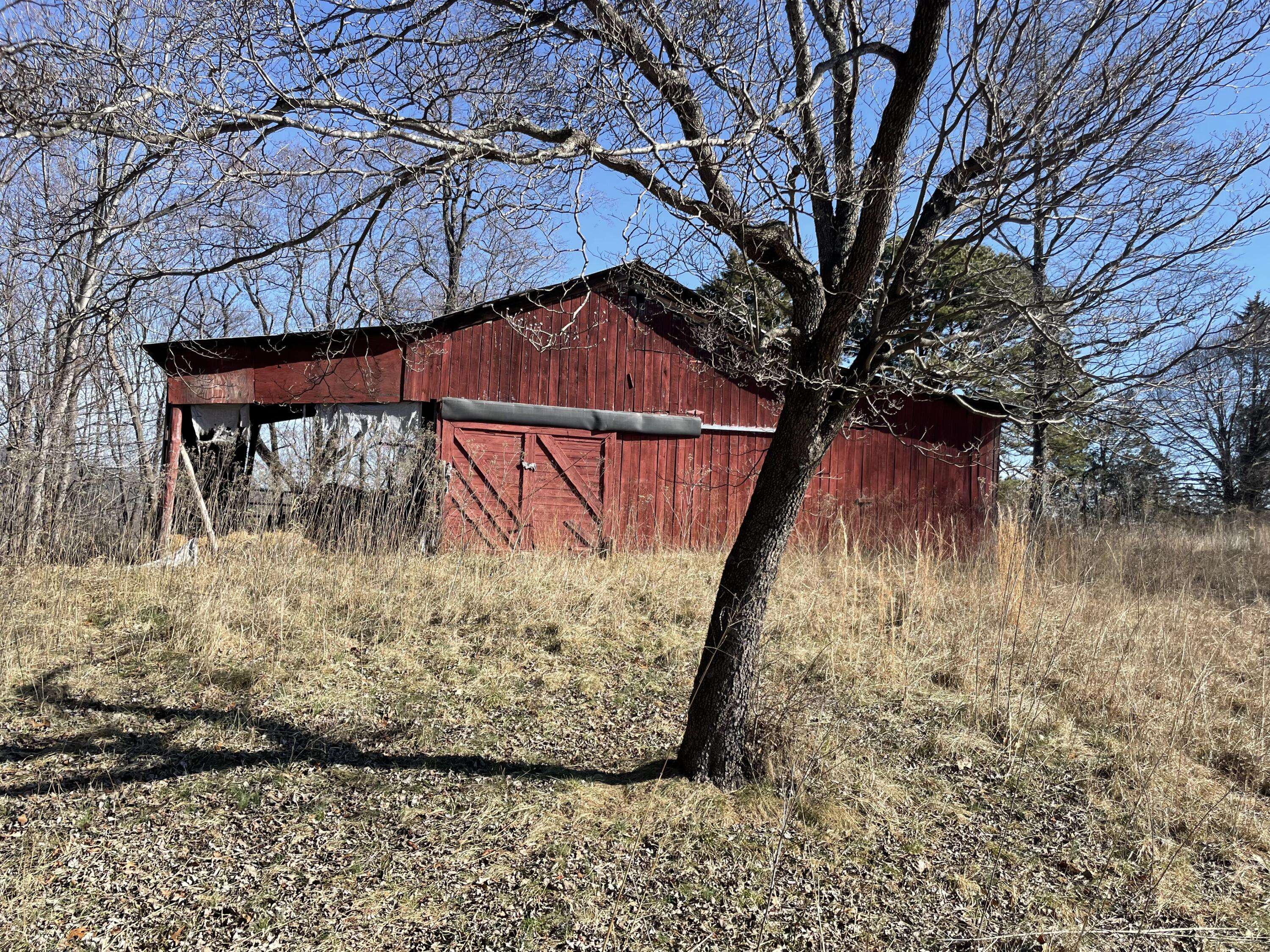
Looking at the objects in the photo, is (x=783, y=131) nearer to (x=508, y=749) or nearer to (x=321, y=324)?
(x=508, y=749)

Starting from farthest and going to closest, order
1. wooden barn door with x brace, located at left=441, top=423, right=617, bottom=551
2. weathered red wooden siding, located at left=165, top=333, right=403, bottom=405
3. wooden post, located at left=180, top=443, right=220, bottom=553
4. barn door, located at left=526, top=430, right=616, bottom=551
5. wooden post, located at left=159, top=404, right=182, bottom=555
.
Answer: barn door, located at left=526, top=430, right=616, bottom=551
wooden barn door with x brace, located at left=441, top=423, right=617, bottom=551
weathered red wooden siding, located at left=165, top=333, right=403, bottom=405
wooden post, located at left=159, top=404, right=182, bottom=555
wooden post, located at left=180, top=443, right=220, bottom=553

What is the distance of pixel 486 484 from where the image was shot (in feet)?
36.7

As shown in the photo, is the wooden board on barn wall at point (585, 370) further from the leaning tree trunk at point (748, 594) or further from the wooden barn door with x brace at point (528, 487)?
the leaning tree trunk at point (748, 594)

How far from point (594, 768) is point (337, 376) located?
7.91 m

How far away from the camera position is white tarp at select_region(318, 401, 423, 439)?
1050 centimetres

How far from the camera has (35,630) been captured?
6055 millimetres

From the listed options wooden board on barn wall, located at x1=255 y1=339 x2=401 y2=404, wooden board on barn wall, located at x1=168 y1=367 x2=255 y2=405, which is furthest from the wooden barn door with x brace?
wooden board on barn wall, located at x1=168 y1=367 x2=255 y2=405

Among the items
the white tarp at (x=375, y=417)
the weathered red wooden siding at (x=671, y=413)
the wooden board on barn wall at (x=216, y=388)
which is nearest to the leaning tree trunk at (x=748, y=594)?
the weathered red wooden siding at (x=671, y=413)

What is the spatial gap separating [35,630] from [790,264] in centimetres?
609

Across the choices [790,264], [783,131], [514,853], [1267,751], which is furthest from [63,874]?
[1267,751]

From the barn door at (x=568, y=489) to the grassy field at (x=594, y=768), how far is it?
383cm

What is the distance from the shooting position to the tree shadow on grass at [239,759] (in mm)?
4105

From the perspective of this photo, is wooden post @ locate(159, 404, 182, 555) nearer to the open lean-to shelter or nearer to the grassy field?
the open lean-to shelter

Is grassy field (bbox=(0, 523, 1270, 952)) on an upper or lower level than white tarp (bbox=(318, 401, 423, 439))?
lower
